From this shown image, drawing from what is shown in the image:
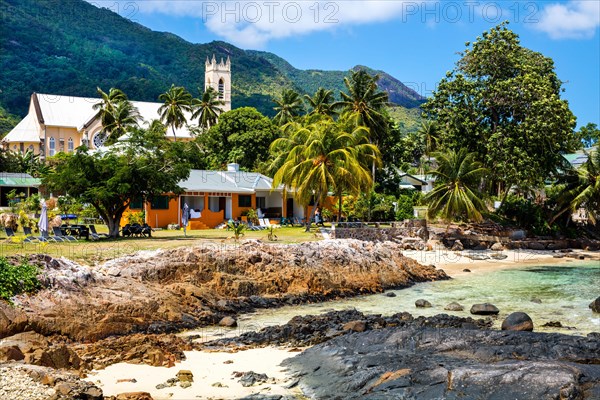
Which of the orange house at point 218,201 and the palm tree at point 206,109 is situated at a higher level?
the palm tree at point 206,109

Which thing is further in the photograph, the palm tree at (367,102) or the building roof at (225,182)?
the palm tree at (367,102)

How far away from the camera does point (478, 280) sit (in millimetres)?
27031

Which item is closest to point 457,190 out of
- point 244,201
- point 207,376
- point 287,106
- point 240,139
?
point 244,201

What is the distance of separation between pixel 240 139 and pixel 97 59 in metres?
115

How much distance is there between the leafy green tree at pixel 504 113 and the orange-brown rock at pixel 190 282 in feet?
50.7

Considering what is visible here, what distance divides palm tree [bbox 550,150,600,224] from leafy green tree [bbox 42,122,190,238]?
2689cm

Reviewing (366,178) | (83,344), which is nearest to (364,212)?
(366,178)

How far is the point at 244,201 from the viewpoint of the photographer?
134 ft

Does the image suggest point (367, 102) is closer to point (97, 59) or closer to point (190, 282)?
point (190, 282)

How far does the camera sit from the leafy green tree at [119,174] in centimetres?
2753

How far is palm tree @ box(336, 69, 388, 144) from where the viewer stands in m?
49.2

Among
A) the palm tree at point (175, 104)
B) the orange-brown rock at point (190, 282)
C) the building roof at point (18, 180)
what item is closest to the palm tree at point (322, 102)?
the palm tree at point (175, 104)

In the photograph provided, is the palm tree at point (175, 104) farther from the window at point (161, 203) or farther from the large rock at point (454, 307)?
the large rock at point (454, 307)

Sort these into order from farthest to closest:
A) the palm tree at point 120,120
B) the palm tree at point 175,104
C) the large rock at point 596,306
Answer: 1. the palm tree at point 175,104
2. the palm tree at point 120,120
3. the large rock at point 596,306
